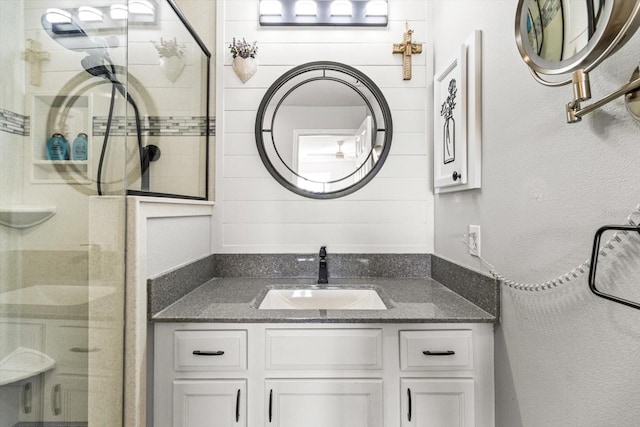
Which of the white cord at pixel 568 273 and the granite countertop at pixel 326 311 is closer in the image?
the white cord at pixel 568 273

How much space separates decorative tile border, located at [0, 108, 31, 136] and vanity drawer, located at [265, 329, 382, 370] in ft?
3.02

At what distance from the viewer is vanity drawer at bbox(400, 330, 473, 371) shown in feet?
3.54

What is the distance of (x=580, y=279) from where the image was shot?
731mm

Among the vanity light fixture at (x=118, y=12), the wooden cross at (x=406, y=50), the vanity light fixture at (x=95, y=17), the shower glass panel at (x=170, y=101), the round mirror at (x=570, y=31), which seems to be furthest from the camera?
the wooden cross at (x=406, y=50)

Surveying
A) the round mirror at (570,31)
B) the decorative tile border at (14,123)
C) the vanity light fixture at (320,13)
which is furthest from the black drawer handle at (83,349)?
the vanity light fixture at (320,13)

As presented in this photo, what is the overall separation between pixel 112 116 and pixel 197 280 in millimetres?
743

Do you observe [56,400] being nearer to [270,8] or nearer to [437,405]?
[437,405]

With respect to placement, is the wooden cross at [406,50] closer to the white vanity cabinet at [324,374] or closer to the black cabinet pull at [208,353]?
the white vanity cabinet at [324,374]

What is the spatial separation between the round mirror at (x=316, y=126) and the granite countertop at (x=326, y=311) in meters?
0.57

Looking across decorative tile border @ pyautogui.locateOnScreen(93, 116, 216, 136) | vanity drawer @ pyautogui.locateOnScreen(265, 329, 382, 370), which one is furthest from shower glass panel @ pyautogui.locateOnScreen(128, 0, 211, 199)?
vanity drawer @ pyautogui.locateOnScreen(265, 329, 382, 370)

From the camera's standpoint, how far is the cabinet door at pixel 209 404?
1.06m

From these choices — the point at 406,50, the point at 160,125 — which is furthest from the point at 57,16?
the point at 406,50

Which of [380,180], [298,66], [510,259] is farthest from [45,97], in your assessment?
[510,259]

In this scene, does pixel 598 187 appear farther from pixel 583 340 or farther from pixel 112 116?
pixel 112 116
